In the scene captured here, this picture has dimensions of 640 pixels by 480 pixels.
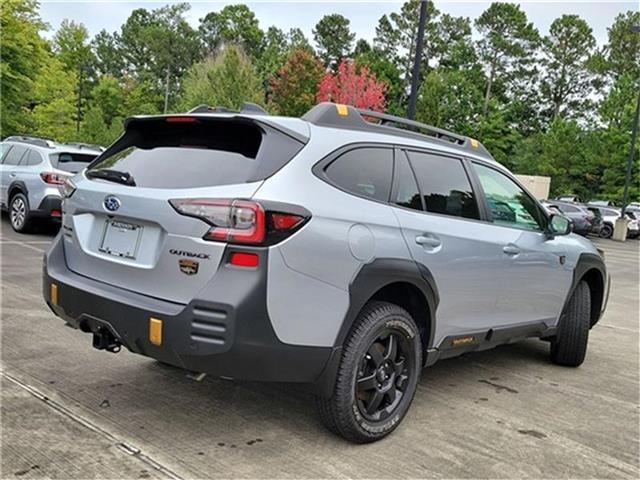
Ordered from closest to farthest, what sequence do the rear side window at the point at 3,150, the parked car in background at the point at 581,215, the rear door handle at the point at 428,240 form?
the rear door handle at the point at 428,240, the rear side window at the point at 3,150, the parked car in background at the point at 581,215

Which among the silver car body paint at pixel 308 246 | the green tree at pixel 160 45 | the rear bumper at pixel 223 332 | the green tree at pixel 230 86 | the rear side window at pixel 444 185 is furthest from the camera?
the green tree at pixel 160 45

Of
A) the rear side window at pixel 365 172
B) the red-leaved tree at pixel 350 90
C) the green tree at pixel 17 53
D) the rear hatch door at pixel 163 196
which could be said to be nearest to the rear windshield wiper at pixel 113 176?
the rear hatch door at pixel 163 196

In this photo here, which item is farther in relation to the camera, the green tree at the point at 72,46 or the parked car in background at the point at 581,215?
the green tree at the point at 72,46

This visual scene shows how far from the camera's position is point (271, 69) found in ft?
174

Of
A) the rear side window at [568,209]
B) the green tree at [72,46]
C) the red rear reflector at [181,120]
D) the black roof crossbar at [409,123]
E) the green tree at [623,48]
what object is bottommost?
the rear side window at [568,209]

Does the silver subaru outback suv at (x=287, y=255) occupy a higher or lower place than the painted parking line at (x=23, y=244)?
higher

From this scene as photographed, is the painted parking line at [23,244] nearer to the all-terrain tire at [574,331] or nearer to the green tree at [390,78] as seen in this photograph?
the all-terrain tire at [574,331]

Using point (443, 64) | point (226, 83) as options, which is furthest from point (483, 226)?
point (443, 64)

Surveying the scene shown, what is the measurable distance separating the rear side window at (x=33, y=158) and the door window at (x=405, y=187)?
854cm

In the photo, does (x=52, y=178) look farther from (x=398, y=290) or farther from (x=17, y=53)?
(x=17, y=53)

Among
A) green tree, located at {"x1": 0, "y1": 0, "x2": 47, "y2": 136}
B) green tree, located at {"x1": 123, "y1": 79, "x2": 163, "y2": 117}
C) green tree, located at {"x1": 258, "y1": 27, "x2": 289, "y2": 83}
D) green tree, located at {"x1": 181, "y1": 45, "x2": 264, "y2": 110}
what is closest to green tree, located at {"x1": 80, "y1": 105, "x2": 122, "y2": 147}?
green tree, located at {"x1": 181, "y1": 45, "x2": 264, "y2": 110}

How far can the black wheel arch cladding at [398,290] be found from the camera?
3.02 metres

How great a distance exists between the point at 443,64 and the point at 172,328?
61861 mm

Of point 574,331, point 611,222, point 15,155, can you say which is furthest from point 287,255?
point 611,222
